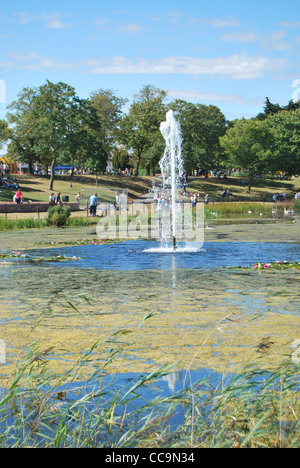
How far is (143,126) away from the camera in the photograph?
295 ft

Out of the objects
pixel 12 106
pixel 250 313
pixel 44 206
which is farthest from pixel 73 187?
pixel 250 313

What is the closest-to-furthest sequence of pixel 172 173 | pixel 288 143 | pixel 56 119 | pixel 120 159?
pixel 172 173
pixel 56 119
pixel 288 143
pixel 120 159

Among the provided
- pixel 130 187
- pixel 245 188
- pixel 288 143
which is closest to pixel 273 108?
pixel 288 143

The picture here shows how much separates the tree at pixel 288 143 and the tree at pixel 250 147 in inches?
83.9

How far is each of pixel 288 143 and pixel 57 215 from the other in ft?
224

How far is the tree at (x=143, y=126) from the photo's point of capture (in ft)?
290

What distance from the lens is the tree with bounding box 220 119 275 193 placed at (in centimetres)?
8512

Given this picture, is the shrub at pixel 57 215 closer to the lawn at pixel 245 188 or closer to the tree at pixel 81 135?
the tree at pixel 81 135

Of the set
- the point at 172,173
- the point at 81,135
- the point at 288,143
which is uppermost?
the point at 288,143

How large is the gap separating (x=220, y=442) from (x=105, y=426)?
119cm

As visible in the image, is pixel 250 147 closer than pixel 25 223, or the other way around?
pixel 25 223

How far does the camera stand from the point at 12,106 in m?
79.9

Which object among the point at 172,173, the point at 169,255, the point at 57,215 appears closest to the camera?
the point at 169,255

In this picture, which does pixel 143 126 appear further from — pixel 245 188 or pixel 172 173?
pixel 172 173
